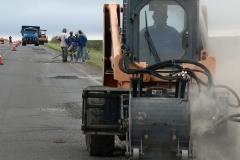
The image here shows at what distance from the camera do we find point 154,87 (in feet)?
26.6

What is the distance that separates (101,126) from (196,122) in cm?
134

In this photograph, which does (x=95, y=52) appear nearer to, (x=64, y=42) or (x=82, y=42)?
(x=64, y=42)

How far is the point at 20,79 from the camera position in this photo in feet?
71.5

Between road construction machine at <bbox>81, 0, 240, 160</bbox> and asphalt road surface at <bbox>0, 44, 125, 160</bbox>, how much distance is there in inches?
32.3

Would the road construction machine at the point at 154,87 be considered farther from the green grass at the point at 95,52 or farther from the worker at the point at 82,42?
the worker at the point at 82,42

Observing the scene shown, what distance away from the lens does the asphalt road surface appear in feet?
29.0

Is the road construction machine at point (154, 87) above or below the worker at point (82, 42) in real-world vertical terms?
above

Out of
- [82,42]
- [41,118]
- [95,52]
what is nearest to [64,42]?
[82,42]

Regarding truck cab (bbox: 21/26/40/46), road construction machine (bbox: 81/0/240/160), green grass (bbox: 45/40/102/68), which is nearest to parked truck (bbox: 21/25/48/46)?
truck cab (bbox: 21/26/40/46)

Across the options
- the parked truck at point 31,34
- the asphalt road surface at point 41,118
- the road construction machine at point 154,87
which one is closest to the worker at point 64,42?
the asphalt road surface at point 41,118

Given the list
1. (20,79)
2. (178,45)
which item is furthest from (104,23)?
(20,79)

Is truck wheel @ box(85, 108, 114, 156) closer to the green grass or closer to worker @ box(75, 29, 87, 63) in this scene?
the green grass

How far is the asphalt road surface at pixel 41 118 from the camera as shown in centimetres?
885

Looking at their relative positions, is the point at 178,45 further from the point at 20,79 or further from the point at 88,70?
the point at 88,70
